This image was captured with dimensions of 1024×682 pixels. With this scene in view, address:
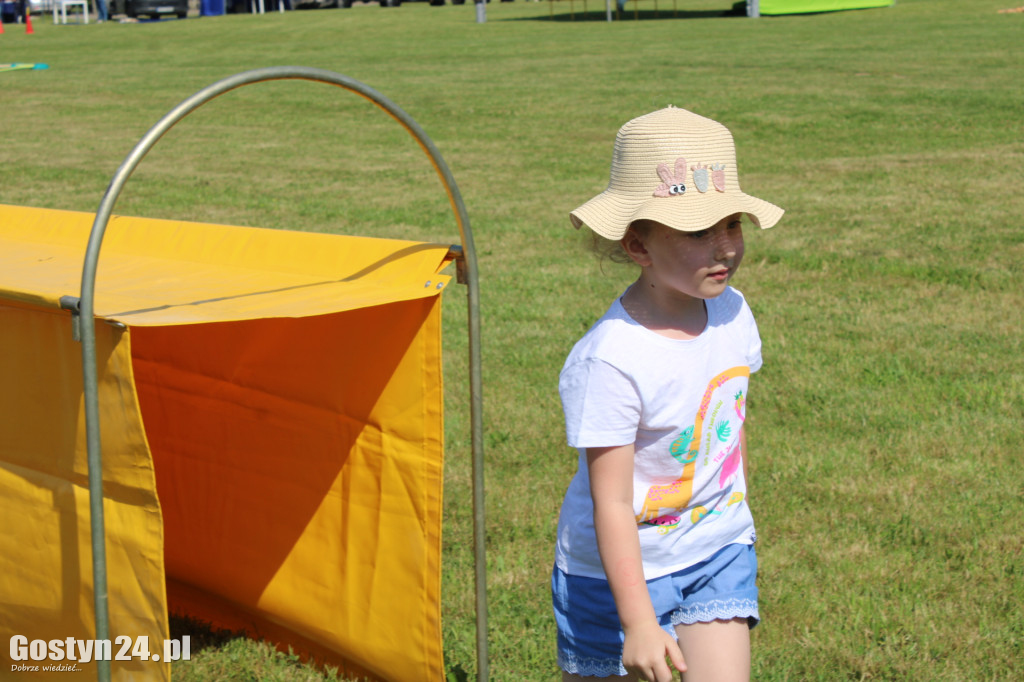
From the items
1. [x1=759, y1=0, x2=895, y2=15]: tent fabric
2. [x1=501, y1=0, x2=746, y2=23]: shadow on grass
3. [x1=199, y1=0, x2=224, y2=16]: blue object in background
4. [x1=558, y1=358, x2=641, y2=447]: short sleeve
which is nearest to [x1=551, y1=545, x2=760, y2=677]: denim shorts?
[x1=558, y1=358, x2=641, y2=447]: short sleeve

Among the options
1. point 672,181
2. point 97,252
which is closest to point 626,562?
point 672,181

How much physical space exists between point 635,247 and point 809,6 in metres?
32.3

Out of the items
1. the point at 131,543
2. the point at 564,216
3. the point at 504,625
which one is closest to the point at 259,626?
the point at 504,625

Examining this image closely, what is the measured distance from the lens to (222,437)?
353cm

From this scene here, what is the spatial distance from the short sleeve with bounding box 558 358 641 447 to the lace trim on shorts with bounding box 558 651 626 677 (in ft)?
1.83

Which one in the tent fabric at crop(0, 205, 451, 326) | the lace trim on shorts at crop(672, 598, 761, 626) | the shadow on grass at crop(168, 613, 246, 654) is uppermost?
the tent fabric at crop(0, 205, 451, 326)

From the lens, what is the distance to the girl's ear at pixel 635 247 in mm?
2312

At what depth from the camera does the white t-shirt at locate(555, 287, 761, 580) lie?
2178 millimetres

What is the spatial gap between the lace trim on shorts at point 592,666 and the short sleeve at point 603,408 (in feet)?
1.83

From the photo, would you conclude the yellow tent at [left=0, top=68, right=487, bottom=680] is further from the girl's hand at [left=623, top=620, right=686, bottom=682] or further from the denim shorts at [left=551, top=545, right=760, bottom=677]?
the girl's hand at [left=623, top=620, right=686, bottom=682]

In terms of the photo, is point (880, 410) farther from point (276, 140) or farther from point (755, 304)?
point (276, 140)

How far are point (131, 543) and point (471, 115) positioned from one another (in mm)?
14294

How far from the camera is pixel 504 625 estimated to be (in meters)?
3.43

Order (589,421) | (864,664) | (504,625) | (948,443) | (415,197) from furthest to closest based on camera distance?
(415,197)
(948,443)
(504,625)
(864,664)
(589,421)
